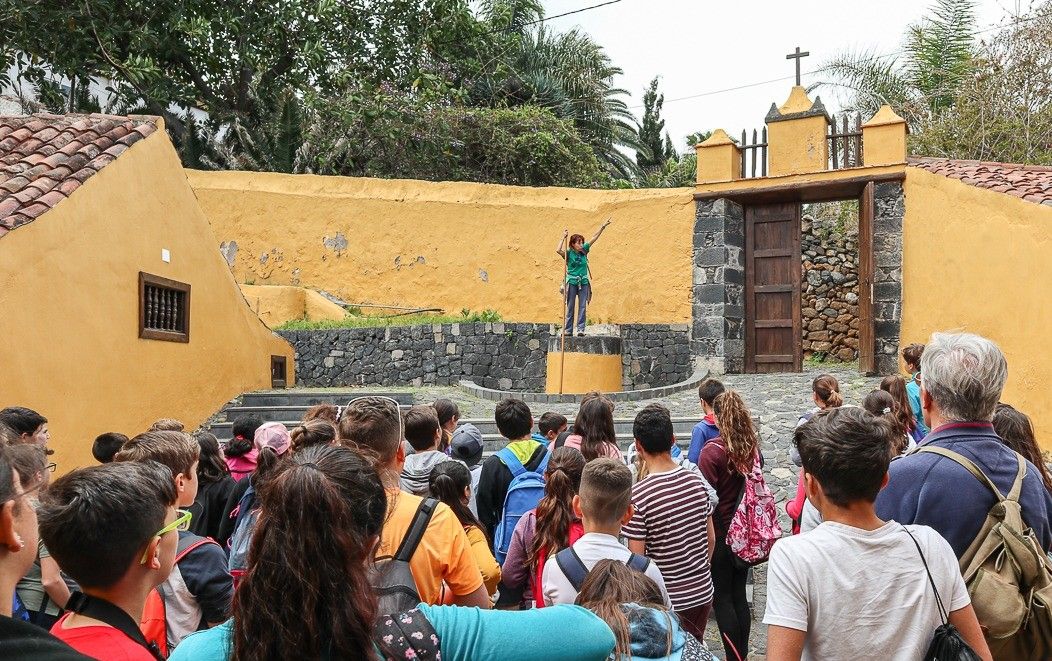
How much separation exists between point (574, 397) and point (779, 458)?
398cm

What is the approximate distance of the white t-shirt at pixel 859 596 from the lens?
197 cm

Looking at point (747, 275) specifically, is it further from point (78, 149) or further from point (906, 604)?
point (906, 604)

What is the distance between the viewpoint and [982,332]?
10.4m

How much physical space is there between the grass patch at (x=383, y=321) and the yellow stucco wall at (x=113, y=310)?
3524 mm

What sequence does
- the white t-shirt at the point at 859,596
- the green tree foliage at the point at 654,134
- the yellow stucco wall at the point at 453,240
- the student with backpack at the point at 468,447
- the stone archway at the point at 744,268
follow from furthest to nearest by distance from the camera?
the green tree foliage at the point at 654,134 < the yellow stucco wall at the point at 453,240 < the stone archway at the point at 744,268 < the student with backpack at the point at 468,447 < the white t-shirt at the point at 859,596

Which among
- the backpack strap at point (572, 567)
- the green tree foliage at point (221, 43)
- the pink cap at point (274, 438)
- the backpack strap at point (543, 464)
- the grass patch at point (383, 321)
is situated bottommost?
the backpack strap at point (572, 567)

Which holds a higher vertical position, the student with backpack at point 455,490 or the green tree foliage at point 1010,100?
the green tree foliage at point 1010,100

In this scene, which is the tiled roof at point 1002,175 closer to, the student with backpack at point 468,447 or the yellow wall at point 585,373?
the yellow wall at point 585,373

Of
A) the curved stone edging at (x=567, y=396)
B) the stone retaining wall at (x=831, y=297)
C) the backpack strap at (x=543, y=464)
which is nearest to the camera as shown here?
the backpack strap at (x=543, y=464)

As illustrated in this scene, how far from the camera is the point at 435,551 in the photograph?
7.24 ft

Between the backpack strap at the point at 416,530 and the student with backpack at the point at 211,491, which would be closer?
the backpack strap at the point at 416,530

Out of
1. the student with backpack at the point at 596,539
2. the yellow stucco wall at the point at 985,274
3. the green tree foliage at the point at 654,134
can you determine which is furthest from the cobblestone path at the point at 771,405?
the green tree foliage at the point at 654,134

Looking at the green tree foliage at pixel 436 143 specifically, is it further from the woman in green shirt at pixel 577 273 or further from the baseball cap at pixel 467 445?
the baseball cap at pixel 467 445

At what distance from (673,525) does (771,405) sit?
723 cm
